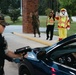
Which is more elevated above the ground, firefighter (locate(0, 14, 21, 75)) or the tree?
firefighter (locate(0, 14, 21, 75))

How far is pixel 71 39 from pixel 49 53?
536 millimetres

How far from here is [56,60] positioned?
5.14 metres

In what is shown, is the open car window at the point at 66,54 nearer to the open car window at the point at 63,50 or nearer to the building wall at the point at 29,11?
the open car window at the point at 63,50

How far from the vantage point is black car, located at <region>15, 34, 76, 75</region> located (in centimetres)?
475

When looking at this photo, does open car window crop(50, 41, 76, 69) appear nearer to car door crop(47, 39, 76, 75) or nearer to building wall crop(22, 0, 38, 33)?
car door crop(47, 39, 76, 75)

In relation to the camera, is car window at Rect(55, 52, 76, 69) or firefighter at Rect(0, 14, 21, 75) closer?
firefighter at Rect(0, 14, 21, 75)

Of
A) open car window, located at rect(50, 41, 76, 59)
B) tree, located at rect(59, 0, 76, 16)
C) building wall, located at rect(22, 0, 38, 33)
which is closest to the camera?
open car window, located at rect(50, 41, 76, 59)

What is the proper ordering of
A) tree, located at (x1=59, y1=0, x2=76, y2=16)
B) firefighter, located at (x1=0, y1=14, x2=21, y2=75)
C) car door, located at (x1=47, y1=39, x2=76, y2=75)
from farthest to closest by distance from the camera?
1. tree, located at (x1=59, y1=0, x2=76, y2=16)
2. car door, located at (x1=47, y1=39, x2=76, y2=75)
3. firefighter, located at (x1=0, y1=14, x2=21, y2=75)

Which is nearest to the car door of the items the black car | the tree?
the black car

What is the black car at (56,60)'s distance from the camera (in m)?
4.75

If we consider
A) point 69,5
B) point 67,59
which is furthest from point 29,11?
point 67,59

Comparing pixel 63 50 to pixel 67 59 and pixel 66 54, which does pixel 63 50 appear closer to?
pixel 66 54

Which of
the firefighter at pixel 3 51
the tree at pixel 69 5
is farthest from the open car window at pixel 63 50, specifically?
the tree at pixel 69 5

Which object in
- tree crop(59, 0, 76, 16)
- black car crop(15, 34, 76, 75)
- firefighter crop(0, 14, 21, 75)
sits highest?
firefighter crop(0, 14, 21, 75)
